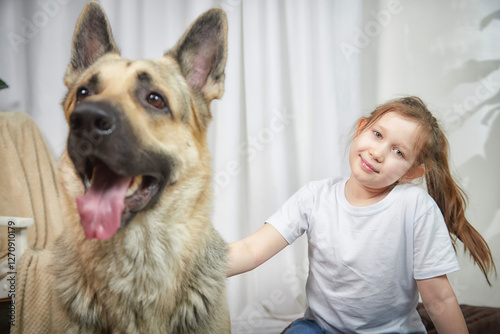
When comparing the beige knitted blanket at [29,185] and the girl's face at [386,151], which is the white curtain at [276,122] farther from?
the beige knitted blanket at [29,185]

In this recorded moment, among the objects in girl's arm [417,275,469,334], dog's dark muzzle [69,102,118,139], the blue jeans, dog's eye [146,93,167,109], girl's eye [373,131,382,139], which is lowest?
the blue jeans

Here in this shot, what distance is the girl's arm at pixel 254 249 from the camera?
1.34 m

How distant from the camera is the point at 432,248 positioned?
1232mm

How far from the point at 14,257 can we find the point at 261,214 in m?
1.07

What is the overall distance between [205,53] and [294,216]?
695 mm

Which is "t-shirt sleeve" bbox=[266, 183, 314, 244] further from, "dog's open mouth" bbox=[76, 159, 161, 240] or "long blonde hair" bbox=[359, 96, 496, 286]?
"dog's open mouth" bbox=[76, 159, 161, 240]

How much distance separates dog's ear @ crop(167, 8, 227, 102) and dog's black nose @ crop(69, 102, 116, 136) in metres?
0.42

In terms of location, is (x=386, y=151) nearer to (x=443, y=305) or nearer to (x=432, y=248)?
(x=432, y=248)

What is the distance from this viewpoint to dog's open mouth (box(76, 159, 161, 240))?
2.71 ft

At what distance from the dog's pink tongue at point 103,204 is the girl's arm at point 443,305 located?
1.03 meters

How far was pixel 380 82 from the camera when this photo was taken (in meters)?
1.79

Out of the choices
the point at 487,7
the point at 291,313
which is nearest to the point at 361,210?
the point at 291,313

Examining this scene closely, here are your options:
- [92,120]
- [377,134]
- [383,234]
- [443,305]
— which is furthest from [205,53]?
[443,305]

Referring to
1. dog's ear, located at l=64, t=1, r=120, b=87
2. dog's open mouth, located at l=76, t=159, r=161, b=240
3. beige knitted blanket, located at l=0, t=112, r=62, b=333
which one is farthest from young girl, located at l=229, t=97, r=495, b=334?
dog's ear, located at l=64, t=1, r=120, b=87
